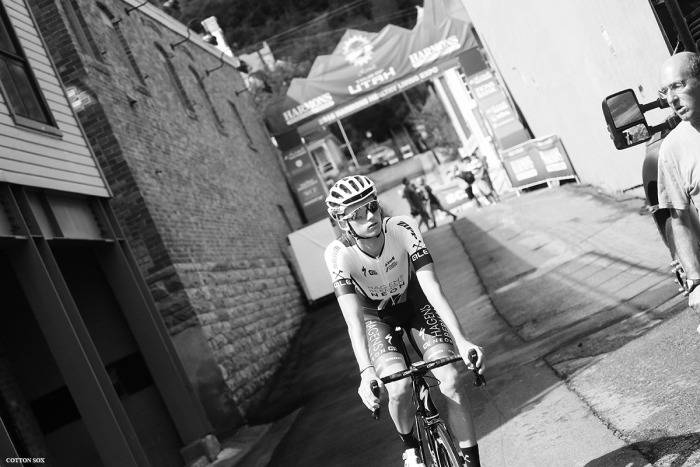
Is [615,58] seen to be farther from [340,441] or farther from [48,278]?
[48,278]

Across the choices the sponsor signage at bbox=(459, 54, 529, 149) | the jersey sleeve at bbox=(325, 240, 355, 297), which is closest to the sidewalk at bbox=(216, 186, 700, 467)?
the jersey sleeve at bbox=(325, 240, 355, 297)

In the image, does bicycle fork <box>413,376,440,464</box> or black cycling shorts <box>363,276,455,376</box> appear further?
black cycling shorts <box>363,276,455,376</box>

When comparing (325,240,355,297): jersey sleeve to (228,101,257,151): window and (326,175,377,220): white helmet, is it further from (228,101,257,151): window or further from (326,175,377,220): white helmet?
(228,101,257,151): window

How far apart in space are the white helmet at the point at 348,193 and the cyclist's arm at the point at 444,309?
566mm

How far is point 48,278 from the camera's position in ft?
30.0

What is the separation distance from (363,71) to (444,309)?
1008 inches

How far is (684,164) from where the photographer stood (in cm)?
378

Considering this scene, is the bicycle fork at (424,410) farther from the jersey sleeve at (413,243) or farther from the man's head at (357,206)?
the man's head at (357,206)

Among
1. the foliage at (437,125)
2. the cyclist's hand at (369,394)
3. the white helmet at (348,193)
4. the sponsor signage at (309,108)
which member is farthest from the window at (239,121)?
the foliage at (437,125)

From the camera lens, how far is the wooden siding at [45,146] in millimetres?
9828

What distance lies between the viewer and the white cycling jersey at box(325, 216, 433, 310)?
5.21m

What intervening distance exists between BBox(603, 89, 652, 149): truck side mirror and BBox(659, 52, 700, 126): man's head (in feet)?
1.87

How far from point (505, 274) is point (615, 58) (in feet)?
12.8

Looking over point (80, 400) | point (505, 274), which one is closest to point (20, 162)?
point (80, 400)
